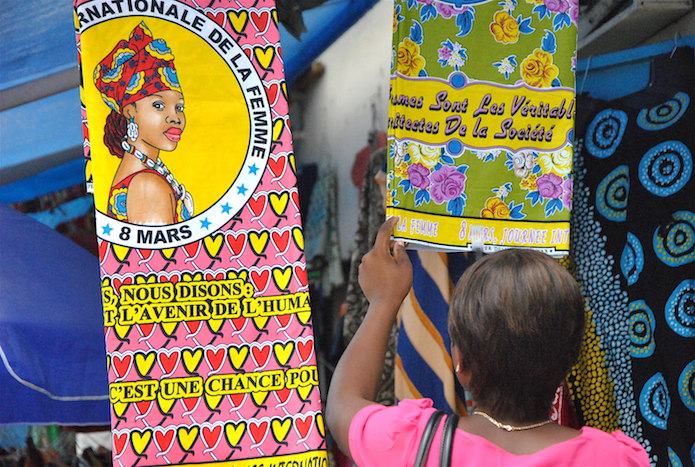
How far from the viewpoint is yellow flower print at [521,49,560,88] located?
2.27m

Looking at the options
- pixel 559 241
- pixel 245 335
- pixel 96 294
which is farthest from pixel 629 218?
pixel 96 294

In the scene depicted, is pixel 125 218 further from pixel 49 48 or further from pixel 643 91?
pixel 643 91

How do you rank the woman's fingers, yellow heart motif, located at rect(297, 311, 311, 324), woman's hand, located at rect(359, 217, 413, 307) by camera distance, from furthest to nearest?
yellow heart motif, located at rect(297, 311, 311, 324)
the woman's fingers
woman's hand, located at rect(359, 217, 413, 307)

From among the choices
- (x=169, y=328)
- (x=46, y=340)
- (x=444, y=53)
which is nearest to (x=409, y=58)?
(x=444, y=53)

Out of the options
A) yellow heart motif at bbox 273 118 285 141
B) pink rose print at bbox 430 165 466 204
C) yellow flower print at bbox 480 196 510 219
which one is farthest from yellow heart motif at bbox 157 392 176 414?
yellow flower print at bbox 480 196 510 219

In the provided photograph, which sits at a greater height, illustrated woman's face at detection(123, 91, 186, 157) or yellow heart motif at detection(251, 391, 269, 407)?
illustrated woman's face at detection(123, 91, 186, 157)

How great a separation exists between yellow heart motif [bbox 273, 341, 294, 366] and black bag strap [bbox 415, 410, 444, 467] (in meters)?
0.72

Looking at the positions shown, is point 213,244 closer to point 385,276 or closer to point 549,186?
point 385,276

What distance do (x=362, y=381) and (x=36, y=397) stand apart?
171cm

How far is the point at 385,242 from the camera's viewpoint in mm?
1668

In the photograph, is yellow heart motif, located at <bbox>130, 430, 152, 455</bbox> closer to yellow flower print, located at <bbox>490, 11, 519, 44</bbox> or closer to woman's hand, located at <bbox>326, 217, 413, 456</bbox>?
woman's hand, located at <bbox>326, 217, 413, 456</bbox>

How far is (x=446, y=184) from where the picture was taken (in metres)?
2.20

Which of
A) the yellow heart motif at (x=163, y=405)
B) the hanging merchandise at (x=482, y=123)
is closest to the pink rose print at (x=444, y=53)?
the hanging merchandise at (x=482, y=123)

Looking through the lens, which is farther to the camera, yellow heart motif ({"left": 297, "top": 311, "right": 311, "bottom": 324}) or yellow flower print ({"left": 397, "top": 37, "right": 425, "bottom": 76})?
yellow flower print ({"left": 397, "top": 37, "right": 425, "bottom": 76})
